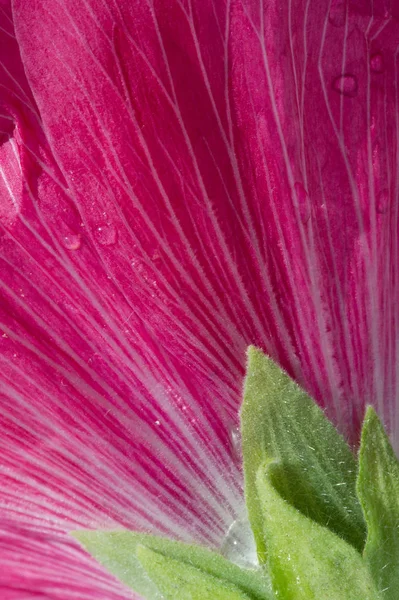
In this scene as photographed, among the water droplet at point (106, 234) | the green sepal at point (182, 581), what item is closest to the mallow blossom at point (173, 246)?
the water droplet at point (106, 234)

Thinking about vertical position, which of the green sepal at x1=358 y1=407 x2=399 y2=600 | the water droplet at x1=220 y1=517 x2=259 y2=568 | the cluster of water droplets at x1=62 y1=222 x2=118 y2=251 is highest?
the cluster of water droplets at x1=62 y1=222 x2=118 y2=251

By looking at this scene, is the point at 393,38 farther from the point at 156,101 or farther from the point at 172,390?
the point at 172,390

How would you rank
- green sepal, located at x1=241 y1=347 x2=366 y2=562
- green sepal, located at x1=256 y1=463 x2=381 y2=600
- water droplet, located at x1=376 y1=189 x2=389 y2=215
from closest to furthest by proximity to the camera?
green sepal, located at x1=256 y1=463 x2=381 y2=600
green sepal, located at x1=241 y1=347 x2=366 y2=562
water droplet, located at x1=376 y1=189 x2=389 y2=215

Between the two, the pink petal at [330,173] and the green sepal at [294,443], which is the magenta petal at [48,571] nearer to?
the green sepal at [294,443]

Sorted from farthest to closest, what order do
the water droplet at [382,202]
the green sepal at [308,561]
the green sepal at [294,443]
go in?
the water droplet at [382,202] < the green sepal at [294,443] < the green sepal at [308,561]

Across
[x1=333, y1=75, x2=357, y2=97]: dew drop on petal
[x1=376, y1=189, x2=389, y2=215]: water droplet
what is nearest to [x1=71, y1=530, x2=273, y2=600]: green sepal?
[x1=376, y1=189, x2=389, y2=215]: water droplet

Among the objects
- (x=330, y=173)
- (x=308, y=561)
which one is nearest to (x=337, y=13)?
(x=330, y=173)

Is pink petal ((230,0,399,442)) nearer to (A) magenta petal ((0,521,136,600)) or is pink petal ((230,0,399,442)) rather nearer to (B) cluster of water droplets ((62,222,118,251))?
(B) cluster of water droplets ((62,222,118,251))
